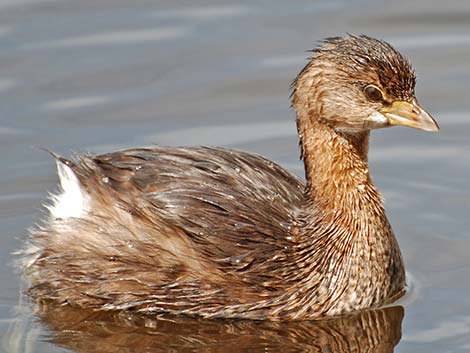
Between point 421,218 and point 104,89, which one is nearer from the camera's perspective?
point 421,218

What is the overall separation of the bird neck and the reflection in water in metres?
0.65

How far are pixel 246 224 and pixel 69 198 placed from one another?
1.04 metres

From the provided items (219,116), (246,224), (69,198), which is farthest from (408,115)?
(219,116)

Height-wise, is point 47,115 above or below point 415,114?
above

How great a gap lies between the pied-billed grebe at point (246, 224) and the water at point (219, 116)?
16cm

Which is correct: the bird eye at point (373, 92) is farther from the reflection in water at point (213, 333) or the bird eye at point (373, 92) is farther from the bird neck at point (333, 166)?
the reflection in water at point (213, 333)

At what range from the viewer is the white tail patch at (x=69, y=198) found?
8.14 m

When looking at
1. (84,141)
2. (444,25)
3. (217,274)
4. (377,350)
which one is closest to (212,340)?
(217,274)

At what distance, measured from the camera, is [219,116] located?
33.9 ft

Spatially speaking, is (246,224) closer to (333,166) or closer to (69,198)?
(333,166)

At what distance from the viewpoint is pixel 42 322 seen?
8.04 metres

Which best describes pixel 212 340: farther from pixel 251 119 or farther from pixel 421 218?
pixel 251 119

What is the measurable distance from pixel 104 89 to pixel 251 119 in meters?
1.13

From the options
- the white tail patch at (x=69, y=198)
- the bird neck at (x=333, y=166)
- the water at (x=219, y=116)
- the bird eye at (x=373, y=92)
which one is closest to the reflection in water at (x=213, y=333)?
the water at (x=219, y=116)
